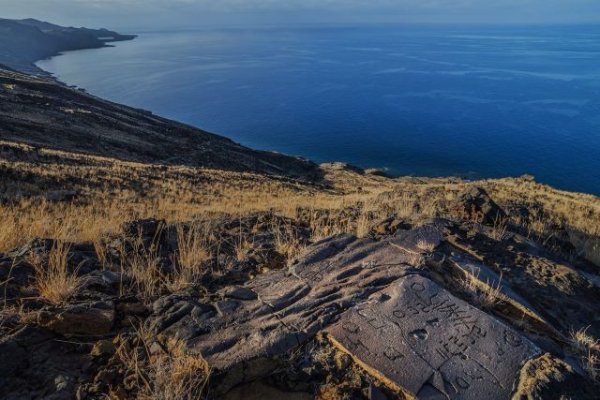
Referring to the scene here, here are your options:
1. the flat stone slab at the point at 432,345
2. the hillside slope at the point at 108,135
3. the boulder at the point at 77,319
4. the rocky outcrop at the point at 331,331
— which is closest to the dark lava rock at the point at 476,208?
the rocky outcrop at the point at 331,331

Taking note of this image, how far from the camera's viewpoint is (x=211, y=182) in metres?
23.2

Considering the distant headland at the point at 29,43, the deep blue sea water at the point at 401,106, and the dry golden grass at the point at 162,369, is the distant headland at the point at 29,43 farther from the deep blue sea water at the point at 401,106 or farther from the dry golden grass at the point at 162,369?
the dry golden grass at the point at 162,369

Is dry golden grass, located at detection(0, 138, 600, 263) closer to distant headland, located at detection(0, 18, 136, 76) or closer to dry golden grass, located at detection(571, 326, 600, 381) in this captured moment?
dry golden grass, located at detection(571, 326, 600, 381)

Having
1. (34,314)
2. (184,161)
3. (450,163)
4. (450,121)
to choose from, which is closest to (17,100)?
(184,161)

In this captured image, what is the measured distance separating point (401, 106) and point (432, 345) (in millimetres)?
79470

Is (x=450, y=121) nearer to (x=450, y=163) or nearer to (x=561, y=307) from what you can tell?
(x=450, y=163)

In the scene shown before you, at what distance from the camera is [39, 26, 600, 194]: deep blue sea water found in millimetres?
54625

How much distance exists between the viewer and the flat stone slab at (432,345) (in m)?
3.04

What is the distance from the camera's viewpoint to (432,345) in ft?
10.9

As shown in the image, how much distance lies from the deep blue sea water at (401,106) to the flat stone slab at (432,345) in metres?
48.8

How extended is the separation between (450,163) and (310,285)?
53163 millimetres

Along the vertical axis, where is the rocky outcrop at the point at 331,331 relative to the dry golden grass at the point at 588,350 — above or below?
above

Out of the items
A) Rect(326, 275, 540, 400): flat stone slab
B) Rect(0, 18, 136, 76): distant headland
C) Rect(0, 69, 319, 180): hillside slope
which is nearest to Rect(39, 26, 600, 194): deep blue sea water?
Rect(0, 18, 136, 76): distant headland

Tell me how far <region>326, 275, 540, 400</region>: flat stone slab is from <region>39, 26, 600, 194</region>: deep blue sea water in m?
48.8
